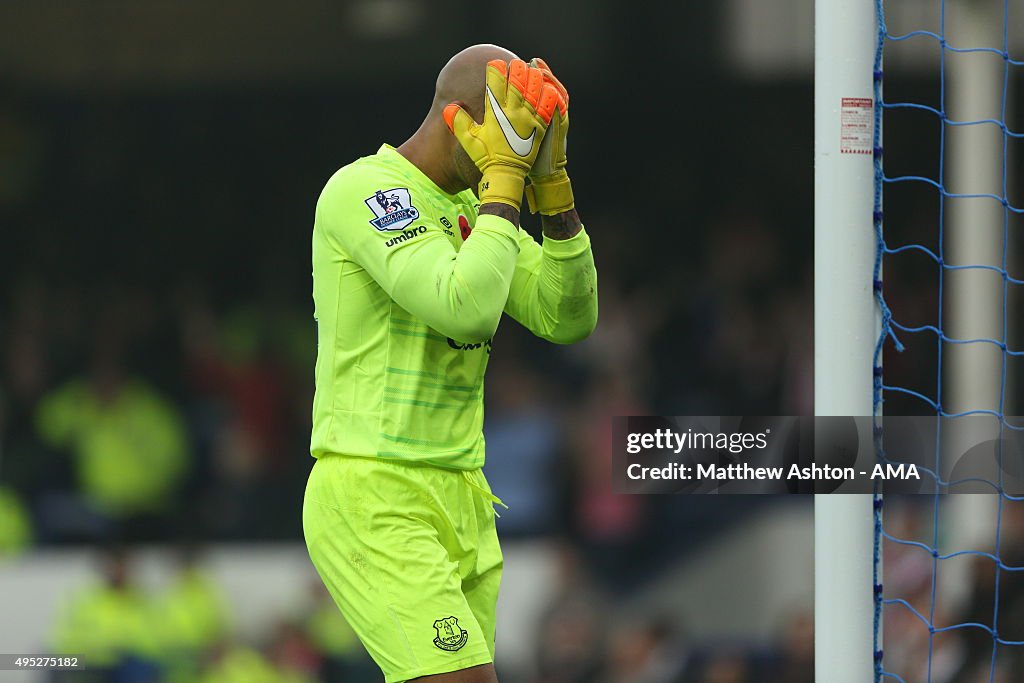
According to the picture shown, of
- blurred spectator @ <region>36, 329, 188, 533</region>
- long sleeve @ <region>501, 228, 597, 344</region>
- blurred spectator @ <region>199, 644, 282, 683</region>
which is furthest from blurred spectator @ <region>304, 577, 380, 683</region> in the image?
long sleeve @ <region>501, 228, 597, 344</region>

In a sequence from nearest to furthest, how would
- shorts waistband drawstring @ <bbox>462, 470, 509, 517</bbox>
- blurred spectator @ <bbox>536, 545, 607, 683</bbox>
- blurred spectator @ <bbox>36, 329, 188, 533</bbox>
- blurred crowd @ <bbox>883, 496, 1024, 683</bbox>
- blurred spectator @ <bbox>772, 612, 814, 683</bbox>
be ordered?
shorts waistband drawstring @ <bbox>462, 470, 509, 517</bbox>, blurred crowd @ <bbox>883, 496, 1024, 683</bbox>, blurred spectator @ <bbox>772, 612, 814, 683</bbox>, blurred spectator @ <bbox>536, 545, 607, 683</bbox>, blurred spectator @ <bbox>36, 329, 188, 533</bbox>

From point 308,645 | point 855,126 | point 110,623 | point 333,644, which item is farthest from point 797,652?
point 855,126

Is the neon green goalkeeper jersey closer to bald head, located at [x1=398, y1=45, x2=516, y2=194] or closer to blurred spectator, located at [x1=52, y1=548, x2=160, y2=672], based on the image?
bald head, located at [x1=398, y1=45, x2=516, y2=194]

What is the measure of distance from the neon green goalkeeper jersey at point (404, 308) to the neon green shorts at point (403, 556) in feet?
0.18

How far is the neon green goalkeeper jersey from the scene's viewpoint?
252 centimetres

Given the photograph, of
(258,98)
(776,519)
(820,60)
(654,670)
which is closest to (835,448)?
(820,60)

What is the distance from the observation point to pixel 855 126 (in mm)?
2986

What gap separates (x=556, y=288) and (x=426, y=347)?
1.15 feet

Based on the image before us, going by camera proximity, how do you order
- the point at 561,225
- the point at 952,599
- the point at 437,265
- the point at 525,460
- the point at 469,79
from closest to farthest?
the point at 437,265
the point at 469,79
the point at 561,225
the point at 952,599
the point at 525,460

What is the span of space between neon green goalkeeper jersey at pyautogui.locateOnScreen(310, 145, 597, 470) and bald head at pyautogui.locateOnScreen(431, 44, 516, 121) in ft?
0.57

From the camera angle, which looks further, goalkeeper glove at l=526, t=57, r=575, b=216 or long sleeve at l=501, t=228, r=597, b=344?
long sleeve at l=501, t=228, r=597, b=344

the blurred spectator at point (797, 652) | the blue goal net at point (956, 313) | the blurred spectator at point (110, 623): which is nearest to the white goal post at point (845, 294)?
the blue goal net at point (956, 313)

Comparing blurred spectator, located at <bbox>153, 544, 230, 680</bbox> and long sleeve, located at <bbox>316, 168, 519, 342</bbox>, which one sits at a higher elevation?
long sleeve, located at <bbox>316, 168, 519, 342</bbox>

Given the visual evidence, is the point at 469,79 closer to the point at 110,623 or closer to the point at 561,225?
the point at 561,225
